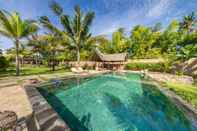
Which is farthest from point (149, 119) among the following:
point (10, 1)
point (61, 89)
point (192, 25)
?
point (192, 25)

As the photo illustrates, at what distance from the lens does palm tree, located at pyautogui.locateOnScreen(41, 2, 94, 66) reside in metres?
15.4

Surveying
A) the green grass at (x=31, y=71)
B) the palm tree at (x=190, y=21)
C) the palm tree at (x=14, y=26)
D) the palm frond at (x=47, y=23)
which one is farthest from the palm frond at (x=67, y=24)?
the palm tree at (x=190, y=21)

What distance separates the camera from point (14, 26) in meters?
12.4

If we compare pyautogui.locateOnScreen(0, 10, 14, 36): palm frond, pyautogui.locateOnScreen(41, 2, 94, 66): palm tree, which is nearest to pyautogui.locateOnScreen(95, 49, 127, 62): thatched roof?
pyautogui.locateOnScreen(41, 2, 94, 66): palm tree

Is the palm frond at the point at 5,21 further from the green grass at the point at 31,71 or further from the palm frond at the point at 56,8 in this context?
the green grass at the point at 31,71

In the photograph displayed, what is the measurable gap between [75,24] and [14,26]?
6.98m

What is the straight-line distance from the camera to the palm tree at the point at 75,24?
50.5ft

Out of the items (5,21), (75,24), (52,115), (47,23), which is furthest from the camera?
(75,24)

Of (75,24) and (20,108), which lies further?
(75,24)

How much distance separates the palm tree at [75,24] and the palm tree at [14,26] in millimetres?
2232

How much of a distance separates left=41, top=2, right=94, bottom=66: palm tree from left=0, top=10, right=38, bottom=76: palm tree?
2.23 metres

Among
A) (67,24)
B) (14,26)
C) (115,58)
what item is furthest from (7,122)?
(115,58)

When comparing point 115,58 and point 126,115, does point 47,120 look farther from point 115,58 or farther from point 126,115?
point 115,58

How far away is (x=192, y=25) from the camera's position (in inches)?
1272
